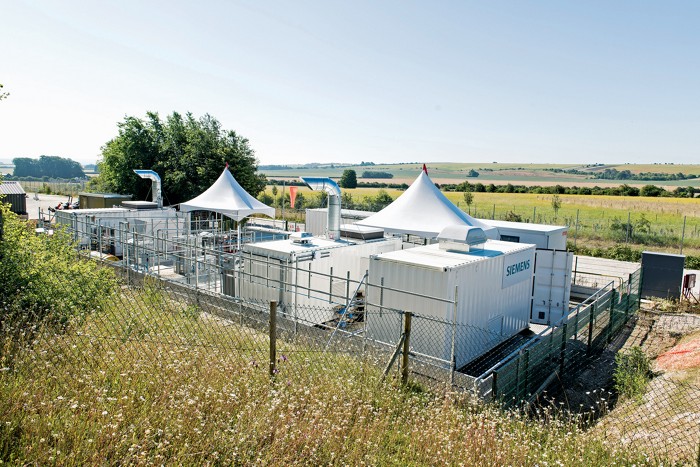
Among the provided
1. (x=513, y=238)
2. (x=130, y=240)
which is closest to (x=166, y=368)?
(x=513, y=238)

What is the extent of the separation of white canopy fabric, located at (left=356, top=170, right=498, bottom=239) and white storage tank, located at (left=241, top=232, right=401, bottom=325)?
5.48ft

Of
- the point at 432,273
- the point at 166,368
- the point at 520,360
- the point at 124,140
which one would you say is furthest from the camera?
the point at 124,140

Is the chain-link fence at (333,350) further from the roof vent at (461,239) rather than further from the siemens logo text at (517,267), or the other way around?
the roof vent at (461,239)

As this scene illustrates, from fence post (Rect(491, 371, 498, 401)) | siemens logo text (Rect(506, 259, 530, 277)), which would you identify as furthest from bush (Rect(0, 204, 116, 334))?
siemens logo text (Rect(506, 259, 530, 277))

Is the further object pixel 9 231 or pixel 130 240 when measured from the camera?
pixel 130 240

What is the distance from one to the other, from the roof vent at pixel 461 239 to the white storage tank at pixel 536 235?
19.5 ft

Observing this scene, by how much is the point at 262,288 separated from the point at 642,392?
9237mm

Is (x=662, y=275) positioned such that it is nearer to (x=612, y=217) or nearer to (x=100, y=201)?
(x=100, y=201)

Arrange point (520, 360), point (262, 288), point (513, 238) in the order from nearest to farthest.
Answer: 1. point (520, 360)
2. point (262, 288)
3. point (513, 238)

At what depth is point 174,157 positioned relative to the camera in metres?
37.6

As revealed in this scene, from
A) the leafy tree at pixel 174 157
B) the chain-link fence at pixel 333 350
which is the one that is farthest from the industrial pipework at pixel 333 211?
the leafy tree at pixel 174 157

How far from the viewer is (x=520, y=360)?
9.09 m

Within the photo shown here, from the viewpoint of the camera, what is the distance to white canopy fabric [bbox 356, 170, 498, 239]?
617 inches

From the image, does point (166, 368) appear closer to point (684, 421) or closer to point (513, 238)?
point (684, 421)
